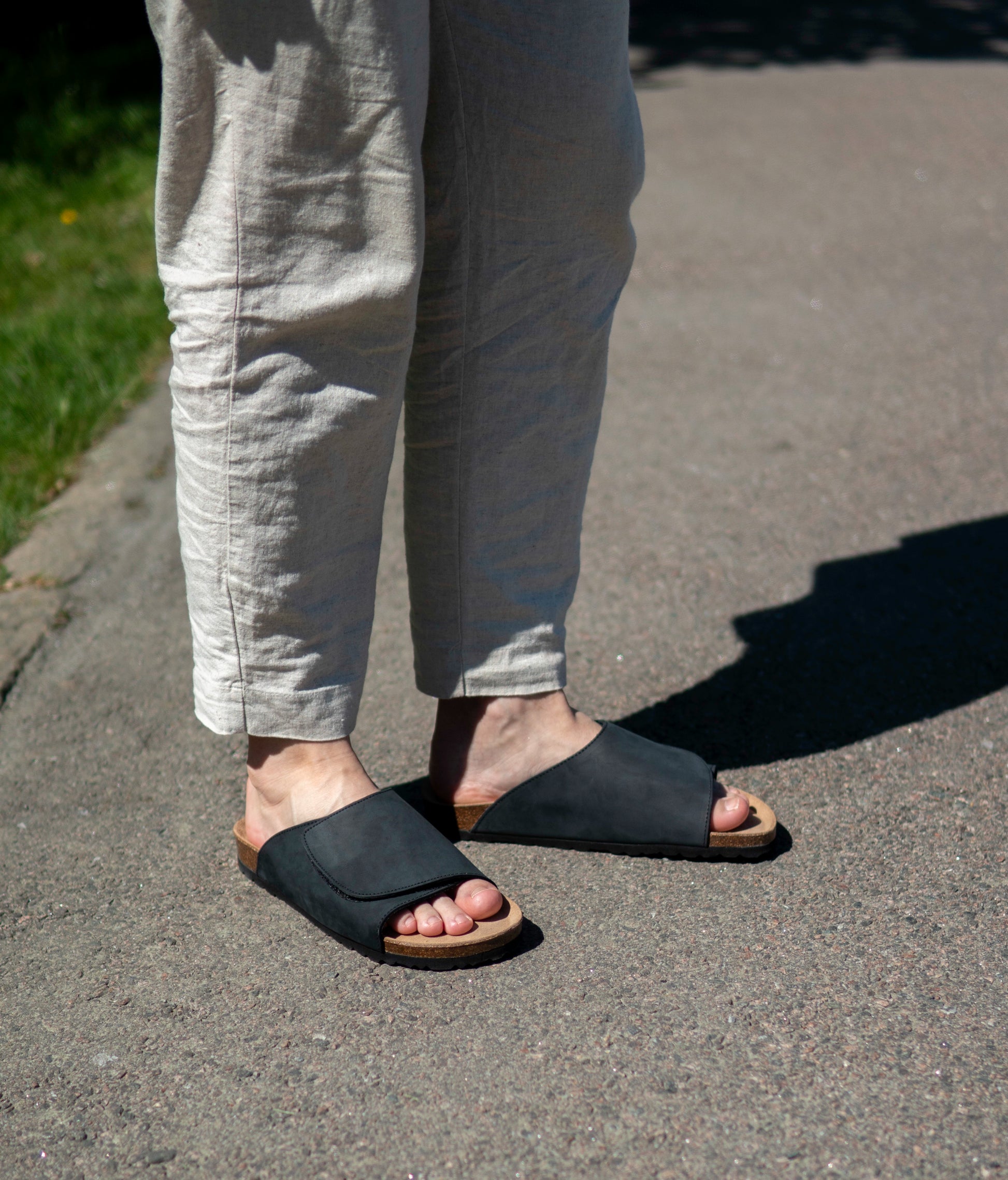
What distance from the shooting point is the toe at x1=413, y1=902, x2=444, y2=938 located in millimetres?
1417

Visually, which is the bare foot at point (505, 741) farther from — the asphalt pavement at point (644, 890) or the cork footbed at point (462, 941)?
Answer: the cork footbed at point (462, 941)

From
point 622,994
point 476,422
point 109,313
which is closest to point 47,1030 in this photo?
point 622,994

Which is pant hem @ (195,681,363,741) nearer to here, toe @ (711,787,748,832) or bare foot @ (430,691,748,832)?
bare foot @ (430,691,748,832)

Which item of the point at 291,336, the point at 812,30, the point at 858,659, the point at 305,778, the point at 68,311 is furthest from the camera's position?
the point at 812,30

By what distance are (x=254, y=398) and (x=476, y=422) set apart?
306 mm

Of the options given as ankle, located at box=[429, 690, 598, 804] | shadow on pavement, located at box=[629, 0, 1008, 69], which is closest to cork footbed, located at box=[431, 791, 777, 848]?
ankle, located at box=[429, 690, 598, 804]

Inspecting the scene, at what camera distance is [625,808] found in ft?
5.28

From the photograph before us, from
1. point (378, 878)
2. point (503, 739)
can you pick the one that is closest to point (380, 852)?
point (378, 878)

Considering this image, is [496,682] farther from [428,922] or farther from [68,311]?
[68,311]

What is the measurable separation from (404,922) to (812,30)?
33.3ft

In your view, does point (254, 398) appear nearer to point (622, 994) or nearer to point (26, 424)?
point (622, 994)

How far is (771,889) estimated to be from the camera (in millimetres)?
1568

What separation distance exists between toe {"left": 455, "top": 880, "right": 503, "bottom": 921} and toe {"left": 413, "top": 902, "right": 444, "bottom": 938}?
0.11 ft

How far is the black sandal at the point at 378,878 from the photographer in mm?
1423
